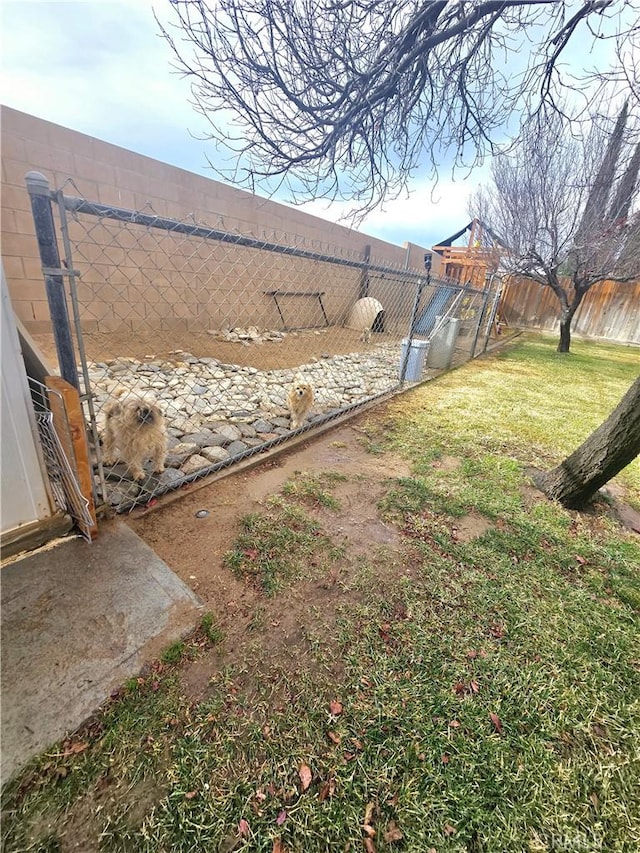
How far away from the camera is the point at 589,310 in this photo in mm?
14320

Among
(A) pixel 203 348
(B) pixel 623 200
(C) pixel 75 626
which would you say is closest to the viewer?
(C) pixel 75 626

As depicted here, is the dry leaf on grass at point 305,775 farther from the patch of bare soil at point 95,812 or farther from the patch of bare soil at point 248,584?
the patch of bare soil at point 95,812

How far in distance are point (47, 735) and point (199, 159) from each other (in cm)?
388

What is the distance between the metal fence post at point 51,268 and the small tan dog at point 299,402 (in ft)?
6.67

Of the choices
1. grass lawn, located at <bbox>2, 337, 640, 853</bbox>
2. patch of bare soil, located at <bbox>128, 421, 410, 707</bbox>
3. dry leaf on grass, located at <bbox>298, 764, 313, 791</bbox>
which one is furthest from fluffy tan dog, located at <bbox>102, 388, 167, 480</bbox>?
dry leaf on grass, located at <bbox>298, 764, 313, 791</bbox>

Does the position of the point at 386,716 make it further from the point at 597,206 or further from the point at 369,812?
the point at 597,206

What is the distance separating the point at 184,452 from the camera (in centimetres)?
296

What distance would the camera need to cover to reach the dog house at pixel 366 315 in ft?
33.9

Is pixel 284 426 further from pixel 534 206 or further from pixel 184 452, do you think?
pixel 534 206

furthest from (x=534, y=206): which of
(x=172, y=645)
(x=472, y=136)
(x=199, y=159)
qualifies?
(x=172, y=645)

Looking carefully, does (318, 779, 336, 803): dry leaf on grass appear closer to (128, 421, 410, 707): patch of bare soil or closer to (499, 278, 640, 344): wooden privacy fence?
(128, 421, 410, 707): patch of bare soil

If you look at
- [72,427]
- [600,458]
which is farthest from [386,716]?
[600,458]

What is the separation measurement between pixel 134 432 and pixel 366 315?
9.13 meters

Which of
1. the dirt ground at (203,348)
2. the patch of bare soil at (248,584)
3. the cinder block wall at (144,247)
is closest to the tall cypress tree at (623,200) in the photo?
the dirt ground at (203,348)
